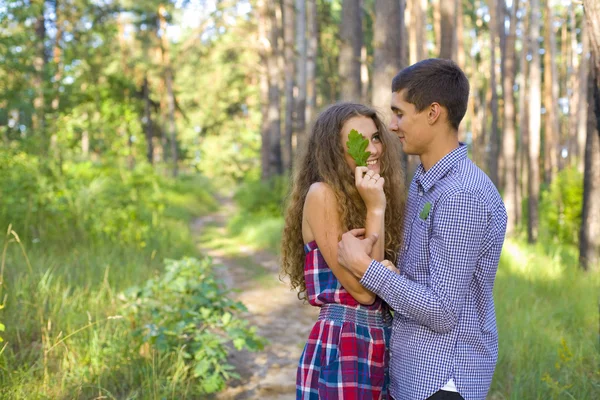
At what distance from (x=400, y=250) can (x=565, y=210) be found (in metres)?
11.8

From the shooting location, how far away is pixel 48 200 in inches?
316

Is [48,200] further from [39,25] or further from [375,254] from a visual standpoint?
[39,25]

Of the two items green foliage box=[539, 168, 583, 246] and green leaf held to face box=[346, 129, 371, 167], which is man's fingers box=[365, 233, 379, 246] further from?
green foliage box=[539, 168, 583, 246]

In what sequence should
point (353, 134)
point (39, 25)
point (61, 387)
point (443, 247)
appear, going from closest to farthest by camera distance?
1. point (443, 247)
2. point (353, 134)
3. point (61, 387)
4. point (39, 25)

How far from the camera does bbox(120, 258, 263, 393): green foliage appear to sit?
4.43 metres

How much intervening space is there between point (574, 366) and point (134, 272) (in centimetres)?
414

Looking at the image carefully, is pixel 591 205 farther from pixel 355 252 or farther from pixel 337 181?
pixel 355 252

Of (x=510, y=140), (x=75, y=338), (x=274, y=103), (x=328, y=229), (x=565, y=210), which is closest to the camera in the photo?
(x=328, y=229)

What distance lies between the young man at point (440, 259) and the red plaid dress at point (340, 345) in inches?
4.5

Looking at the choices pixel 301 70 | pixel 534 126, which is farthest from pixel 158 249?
pixel 534 126

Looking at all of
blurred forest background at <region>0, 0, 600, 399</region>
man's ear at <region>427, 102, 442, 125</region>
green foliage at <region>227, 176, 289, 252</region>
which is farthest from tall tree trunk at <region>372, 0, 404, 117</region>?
man's ear at <region>427, 102, 442, 125</region>

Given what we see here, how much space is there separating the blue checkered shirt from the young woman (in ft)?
0.60

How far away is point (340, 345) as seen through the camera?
7.91ft

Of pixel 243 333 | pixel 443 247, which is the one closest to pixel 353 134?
A: pixel 443 247
